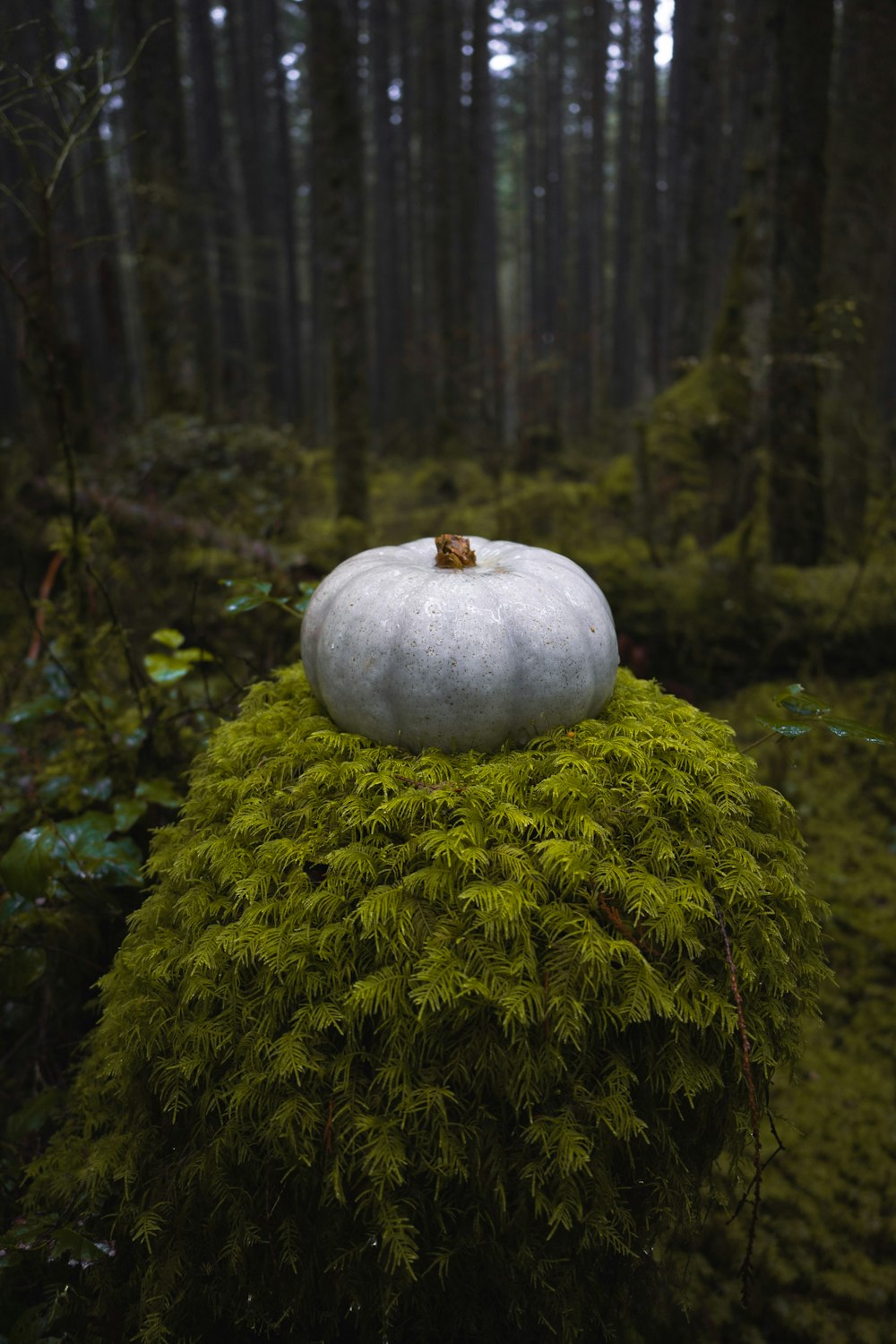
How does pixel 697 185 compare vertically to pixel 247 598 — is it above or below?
above

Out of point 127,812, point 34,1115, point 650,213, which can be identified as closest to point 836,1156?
point 34,1115

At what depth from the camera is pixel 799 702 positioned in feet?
6.49

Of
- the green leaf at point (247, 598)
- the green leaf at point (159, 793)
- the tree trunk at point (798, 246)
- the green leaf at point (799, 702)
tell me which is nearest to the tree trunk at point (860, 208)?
the tree trunk at point (798, 246)

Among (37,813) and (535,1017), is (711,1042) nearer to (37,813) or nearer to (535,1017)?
(535,1017)

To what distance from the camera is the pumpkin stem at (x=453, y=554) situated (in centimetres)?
218

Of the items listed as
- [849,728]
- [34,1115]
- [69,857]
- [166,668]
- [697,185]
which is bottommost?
[34,1115]

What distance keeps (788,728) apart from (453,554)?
3.35 feet

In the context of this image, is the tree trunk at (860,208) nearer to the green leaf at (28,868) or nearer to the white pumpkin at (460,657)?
the white pumpkin at (460,657)

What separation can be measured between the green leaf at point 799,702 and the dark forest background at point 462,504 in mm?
10

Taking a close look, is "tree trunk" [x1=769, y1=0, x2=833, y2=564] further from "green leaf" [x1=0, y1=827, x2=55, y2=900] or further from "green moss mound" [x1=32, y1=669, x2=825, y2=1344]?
"green leaf" [x1=0, y1=827, x2=55, y2=900]

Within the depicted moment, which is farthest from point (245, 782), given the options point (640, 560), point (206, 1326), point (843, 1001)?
point (640, 560)

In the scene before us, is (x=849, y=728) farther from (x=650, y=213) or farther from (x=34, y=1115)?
(x=650, y=213)

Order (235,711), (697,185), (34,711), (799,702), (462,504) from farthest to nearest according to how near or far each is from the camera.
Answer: (697,185), (462,504), (235,711), (34,711), (799,702)

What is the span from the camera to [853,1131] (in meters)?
2.72
